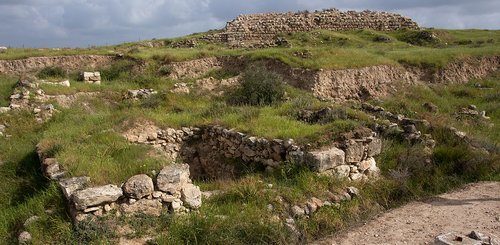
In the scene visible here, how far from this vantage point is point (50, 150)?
26.7 feet

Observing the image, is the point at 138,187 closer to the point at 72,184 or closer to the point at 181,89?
the point at 72,184

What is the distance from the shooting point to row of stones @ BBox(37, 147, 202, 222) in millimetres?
6051

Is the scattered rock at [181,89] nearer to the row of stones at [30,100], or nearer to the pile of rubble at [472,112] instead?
the row of stones at [30,100]

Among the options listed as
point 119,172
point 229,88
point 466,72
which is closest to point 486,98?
point 466,72

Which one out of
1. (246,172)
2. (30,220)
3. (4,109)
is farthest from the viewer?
(4,109)

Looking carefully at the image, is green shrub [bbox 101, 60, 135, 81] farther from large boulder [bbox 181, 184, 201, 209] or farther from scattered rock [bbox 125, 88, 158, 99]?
large boulder [bbox 181, 184, 201, 209]

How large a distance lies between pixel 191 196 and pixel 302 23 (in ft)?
71.9

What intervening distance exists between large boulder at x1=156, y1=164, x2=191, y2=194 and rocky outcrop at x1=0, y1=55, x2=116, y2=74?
13534 millimetres

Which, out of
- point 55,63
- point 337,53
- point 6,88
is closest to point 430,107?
point 337,53

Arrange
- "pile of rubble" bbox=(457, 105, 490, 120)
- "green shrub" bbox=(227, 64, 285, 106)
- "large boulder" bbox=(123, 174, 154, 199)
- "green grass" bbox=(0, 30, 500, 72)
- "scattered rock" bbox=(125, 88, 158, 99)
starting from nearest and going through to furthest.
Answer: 1. "large boulder" bbox=(123, 174, 154, 199)
2. "pile of rubble" bbox=(457, 105, 490, 120)
3. "green shrub" bbox=(227, 64, 285, 106)
4. "scattered rock" bbox=(125, 88, 158, 99)
5. "green grass" bbox=(0, 30, 500, 72)

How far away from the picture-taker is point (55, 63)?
62.0 feet

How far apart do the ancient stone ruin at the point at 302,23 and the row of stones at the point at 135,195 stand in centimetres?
1955

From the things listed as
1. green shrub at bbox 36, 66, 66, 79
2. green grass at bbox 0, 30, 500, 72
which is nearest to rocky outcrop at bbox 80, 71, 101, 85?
green shrub at bbox 36, 66, 66, 79

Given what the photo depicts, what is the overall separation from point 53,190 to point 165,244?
2.16 m
